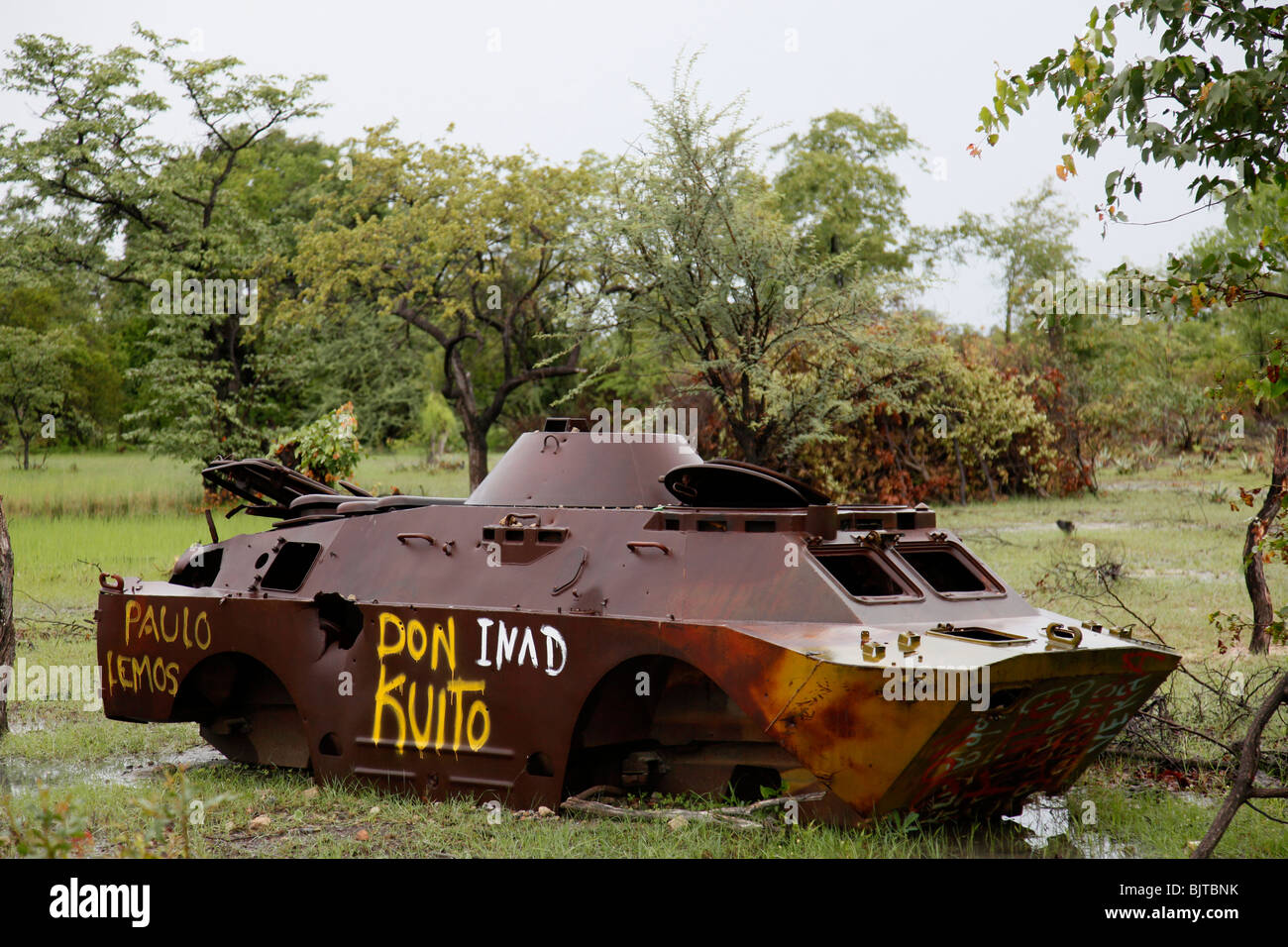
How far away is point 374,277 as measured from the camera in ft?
86.8

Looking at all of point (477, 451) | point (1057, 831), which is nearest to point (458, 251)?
point (477, 451)

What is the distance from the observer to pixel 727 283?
17094mm

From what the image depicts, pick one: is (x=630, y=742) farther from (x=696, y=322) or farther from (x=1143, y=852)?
(x=696, y=322)

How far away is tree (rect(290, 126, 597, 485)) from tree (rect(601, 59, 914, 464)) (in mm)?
7212

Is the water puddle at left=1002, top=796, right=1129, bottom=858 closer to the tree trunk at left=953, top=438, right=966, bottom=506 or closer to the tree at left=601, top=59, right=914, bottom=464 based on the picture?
the tree at left=601, top=59, right=914, bottom=464

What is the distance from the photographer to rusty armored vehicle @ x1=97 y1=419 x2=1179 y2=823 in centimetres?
608

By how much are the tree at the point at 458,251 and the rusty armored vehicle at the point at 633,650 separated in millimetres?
→ 17008
